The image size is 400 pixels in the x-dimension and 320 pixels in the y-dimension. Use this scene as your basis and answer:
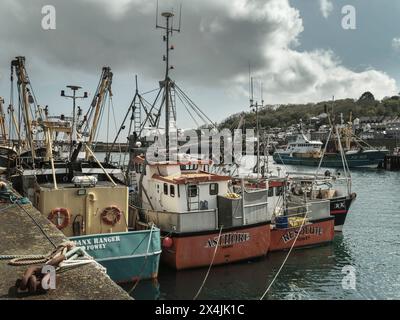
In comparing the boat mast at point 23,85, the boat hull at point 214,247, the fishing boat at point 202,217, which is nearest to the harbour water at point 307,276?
the boat hull at point 214,247

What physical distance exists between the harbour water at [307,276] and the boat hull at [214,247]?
34 centimetres

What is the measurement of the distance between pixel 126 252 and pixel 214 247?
4.08 metres

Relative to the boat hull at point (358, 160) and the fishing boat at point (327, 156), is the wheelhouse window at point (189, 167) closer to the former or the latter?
the fishing boat at point (327, 156)

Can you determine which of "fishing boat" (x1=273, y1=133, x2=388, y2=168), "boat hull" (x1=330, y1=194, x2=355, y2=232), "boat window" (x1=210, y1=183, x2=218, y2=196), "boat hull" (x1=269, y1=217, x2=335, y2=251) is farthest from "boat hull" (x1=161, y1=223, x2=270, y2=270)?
"fishing boat" (x1=273, y1=133, x2=388, y2=168)

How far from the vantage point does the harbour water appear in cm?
1387

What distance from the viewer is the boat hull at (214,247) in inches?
602

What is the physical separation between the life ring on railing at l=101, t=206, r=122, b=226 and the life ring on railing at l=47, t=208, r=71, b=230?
3.99 feet

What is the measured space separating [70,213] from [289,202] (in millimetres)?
11902

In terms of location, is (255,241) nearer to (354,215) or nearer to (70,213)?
(70,213)

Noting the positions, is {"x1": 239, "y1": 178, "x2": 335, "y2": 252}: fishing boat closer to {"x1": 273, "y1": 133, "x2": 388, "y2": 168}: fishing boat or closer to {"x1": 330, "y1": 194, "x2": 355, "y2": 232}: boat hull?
{"x1": 330, "y1": 194, "x2": 355, "y2": 232}: boat hull

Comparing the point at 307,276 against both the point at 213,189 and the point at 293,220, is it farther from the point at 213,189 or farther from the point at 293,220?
the point at 213,189

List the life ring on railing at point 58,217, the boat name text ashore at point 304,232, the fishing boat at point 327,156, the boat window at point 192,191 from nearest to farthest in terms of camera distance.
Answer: the life ring on railing at point 58,217 → the boat window at point 192,191 → the boat name text ashore at point 304,232 → the fishing boat at point 327,156

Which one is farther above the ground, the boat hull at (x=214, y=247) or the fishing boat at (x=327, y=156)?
the fishing boat at (x=327, y=156)

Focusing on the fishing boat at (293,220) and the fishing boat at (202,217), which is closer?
the fishing boat at (202,217)
